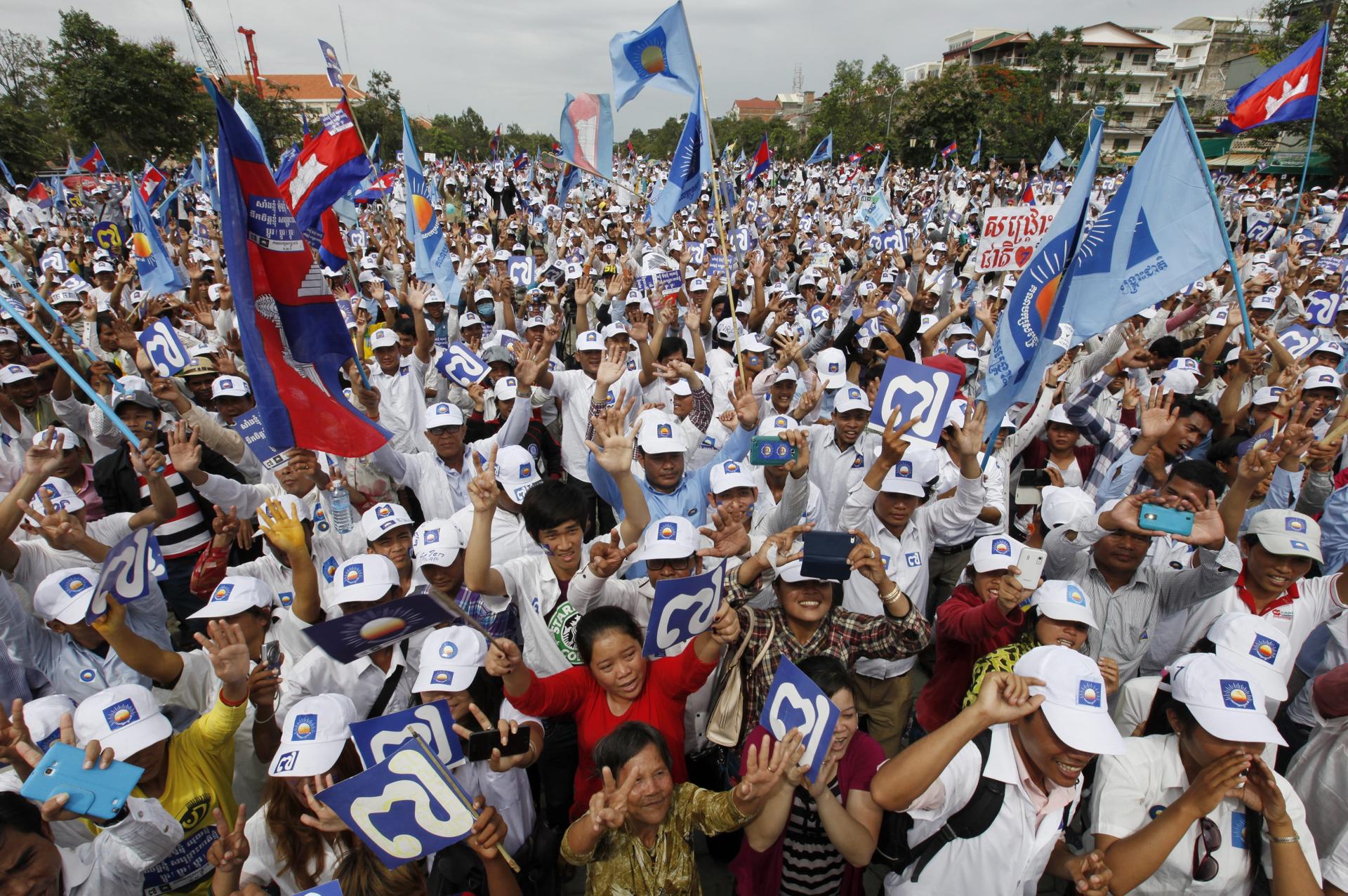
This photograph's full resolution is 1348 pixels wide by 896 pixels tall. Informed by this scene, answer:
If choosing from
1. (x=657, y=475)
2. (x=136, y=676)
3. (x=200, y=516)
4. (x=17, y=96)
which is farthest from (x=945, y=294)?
(x=17, y=96)

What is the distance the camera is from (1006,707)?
2033 millimetres

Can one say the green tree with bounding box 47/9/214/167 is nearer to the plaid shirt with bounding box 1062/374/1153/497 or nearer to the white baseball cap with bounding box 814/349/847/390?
the white baseball cap with bounding box 814/349/847/390

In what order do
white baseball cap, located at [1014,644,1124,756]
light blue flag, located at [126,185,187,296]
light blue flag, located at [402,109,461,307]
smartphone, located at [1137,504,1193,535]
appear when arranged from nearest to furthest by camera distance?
white baseball cap, located at [1014,644,1124,756]
smartphone, located at [1137,504,1193,535]
light blue flag, located at [126,185,187,296]
light blue flag, located at [402,109,461,307]

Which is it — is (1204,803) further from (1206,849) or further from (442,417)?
(442,417)

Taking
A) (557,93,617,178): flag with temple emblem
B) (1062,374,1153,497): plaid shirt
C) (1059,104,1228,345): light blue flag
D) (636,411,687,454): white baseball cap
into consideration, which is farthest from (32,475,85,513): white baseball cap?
(557,93,617,178): flag with temple emblem

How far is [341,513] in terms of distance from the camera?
412 cm

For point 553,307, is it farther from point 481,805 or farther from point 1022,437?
point 481,805

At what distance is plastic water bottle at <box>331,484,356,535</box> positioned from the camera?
410cm

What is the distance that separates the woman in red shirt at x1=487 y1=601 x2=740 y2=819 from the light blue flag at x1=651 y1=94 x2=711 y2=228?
4.89m

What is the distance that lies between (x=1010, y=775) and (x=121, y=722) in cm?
292

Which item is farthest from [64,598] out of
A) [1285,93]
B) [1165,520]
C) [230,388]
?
[1285,93]

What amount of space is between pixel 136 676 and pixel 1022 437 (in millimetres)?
5715

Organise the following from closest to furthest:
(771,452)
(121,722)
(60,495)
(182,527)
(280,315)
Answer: (121,722) → (771,452) → (60,495) → (280,315) → (182,527)

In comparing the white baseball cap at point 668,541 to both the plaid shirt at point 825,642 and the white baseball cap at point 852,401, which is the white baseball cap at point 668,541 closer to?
the plaid shirt at point 825,642
